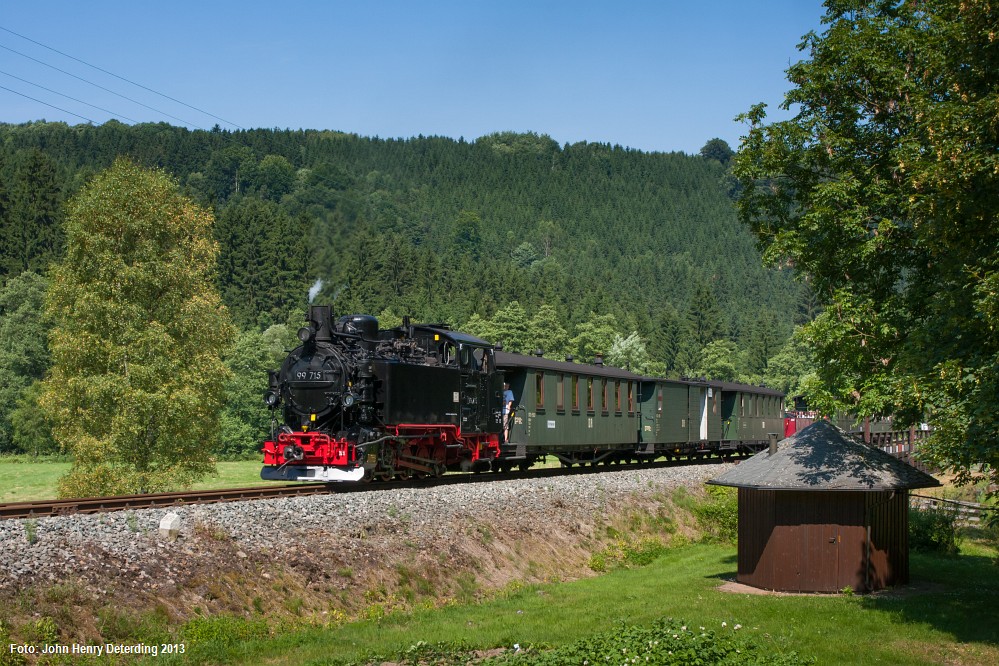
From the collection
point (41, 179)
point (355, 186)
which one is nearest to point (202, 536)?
point (41, 179)

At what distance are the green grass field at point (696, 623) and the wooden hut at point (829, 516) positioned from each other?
63cm

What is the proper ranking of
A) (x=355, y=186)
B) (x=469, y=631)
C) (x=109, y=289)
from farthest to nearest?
1. (x=355, y=186)
2. (x=109, y=289)
3. (x=469, y=631)

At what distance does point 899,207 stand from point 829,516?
6.68 meters

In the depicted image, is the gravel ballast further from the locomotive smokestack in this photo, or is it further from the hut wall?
the hut wall

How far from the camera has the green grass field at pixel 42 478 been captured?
156 feet

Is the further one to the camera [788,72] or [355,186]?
[355,186]

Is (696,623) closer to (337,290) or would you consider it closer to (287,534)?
(287,534)

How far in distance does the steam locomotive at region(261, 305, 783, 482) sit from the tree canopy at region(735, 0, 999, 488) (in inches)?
149

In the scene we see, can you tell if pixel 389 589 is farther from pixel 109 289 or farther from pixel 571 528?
pixel 109 289

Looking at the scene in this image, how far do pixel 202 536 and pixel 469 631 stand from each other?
4.80 m

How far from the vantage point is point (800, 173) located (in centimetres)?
2381

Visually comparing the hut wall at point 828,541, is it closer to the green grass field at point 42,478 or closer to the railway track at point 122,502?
the railway track at point 122,502

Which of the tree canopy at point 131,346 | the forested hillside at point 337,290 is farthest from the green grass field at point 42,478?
the tree canopy at point 131,346

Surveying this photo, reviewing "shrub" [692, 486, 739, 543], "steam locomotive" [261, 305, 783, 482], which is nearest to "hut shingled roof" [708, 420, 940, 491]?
"steam locomotive" [261, 305, 783, 482]
